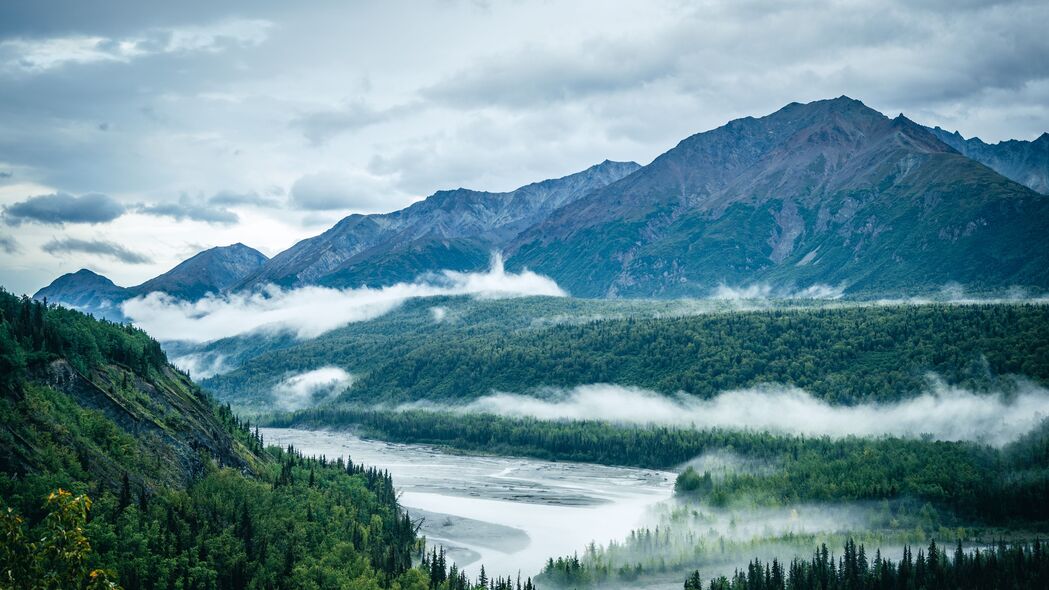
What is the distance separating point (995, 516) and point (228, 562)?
5856 inches

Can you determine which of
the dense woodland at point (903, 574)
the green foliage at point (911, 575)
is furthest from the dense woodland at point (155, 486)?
the green foliage at point (911, 575)

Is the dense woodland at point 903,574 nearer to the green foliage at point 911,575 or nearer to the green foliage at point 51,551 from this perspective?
the green foliage at point 911,575

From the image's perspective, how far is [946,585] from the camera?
130500mm

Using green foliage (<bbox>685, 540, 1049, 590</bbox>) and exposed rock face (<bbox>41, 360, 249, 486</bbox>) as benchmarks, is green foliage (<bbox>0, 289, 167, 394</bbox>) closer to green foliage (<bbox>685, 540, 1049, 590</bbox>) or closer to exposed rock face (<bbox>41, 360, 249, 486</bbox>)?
exposed rock face (<bbox>41, 360, 249, 486</bbox>)

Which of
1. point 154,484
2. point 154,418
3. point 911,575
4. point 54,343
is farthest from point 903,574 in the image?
point 54,343

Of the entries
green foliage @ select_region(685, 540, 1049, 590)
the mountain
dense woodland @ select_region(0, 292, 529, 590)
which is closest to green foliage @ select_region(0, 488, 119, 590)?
the mountain

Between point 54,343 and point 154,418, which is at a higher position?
point 54,343

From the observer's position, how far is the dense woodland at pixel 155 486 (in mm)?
110250

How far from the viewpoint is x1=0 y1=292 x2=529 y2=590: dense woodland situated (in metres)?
110

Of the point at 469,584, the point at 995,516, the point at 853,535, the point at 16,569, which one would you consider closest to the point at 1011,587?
the point at 853,535

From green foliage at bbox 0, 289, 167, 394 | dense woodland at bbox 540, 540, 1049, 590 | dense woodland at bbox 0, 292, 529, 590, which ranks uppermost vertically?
green foliage at bbox 0, 289, 167, 394

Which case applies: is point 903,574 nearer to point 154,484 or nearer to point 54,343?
point 154,484

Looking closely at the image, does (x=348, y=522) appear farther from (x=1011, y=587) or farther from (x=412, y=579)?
(x=1011, y=587)

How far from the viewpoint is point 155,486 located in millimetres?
131375
